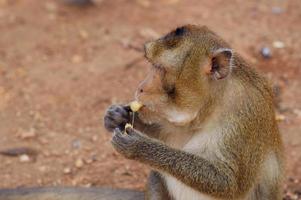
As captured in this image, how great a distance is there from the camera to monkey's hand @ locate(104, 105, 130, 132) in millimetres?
4215

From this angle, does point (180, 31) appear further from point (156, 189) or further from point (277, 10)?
point (277, 10)

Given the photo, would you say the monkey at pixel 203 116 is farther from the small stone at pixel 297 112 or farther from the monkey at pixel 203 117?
the small stone at pixel 297 112

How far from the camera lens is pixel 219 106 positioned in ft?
12.9

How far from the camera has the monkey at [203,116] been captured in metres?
3.83

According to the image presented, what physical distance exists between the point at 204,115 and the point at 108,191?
42.2 inches

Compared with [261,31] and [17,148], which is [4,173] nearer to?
[17,148]

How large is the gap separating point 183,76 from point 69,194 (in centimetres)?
134

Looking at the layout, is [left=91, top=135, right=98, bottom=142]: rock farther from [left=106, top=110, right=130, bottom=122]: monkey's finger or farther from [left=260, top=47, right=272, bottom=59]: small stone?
[left=260, top=47, right=272, bottom=59]: small stone

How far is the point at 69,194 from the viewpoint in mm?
4648

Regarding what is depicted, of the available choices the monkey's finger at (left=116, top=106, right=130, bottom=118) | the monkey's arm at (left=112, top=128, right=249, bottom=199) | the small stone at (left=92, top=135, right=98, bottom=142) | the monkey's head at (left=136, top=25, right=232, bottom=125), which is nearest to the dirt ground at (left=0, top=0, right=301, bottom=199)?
the small stone at (left=92, top=135, right=98, bottom=142)

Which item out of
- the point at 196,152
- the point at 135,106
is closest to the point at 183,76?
the point at 135,106

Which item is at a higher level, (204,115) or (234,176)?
(204,115)

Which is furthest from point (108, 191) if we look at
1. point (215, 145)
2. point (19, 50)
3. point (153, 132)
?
point (19, 50)

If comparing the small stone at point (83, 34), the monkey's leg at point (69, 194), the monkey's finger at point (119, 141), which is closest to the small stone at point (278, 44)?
the small stone at point (83, 34)
